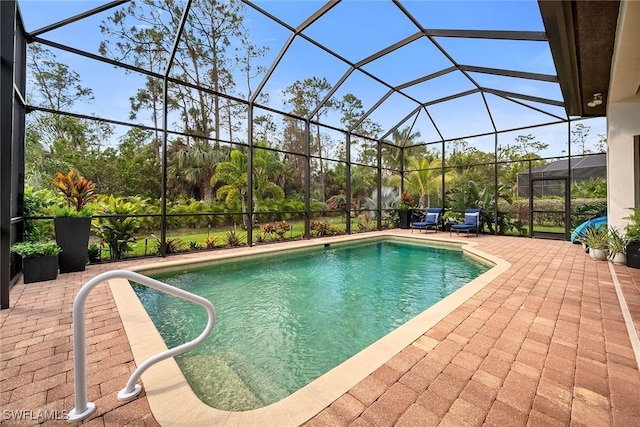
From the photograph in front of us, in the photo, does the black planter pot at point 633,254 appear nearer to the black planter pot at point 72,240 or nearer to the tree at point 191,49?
the black planter pot at point 72,240

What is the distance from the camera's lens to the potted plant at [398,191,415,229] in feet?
42.1

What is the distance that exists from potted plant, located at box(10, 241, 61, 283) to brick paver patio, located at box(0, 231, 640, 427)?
0.77 metres

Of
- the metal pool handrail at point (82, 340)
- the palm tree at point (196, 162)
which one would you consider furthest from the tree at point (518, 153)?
the metal pool handrail at point (82, 340)

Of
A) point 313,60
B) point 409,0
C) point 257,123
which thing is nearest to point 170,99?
point 257,123

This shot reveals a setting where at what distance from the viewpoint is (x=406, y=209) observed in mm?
12828

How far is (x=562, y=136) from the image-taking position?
938 cm

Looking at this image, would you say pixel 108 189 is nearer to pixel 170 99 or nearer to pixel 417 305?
pixel 170 99

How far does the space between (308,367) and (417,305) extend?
2103 mm

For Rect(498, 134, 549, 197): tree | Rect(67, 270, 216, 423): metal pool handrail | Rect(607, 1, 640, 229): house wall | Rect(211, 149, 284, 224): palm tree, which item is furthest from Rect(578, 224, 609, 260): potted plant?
Rect(211, 149, 284, 224): palm tree

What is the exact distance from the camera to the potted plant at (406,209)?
12.8 meters

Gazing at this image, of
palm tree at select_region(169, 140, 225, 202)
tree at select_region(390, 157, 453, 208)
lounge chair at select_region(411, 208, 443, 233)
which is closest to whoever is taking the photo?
lounge chair at select_region(411, 208, 443, 233)

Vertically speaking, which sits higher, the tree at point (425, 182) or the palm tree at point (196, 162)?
the palm tree at point (196, 162)

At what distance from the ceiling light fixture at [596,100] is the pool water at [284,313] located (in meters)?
4.36

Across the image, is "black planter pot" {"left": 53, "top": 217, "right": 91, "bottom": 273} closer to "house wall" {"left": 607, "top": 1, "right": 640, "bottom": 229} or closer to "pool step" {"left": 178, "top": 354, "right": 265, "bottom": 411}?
"pool step" {"left": 178, "top": 354, "right": 265, "bottom": 411}
